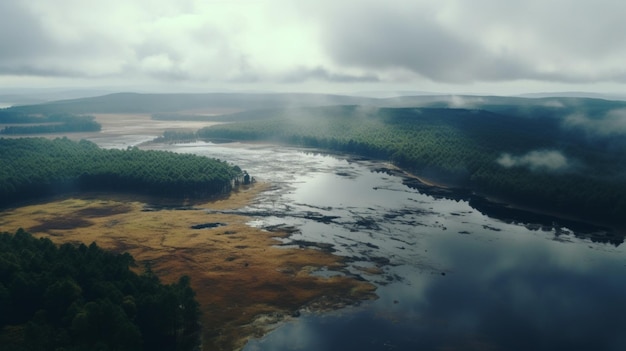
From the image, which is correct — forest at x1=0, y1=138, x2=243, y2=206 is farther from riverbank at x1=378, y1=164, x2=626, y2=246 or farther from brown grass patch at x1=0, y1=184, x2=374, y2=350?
riverbank at x1=378, y1=164, x2=626, y2=246

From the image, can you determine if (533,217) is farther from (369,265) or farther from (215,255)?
(215,255)

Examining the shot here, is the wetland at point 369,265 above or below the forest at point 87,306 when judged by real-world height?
below

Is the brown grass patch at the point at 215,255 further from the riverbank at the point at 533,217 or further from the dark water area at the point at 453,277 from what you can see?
the riverbank at the point at 533,217

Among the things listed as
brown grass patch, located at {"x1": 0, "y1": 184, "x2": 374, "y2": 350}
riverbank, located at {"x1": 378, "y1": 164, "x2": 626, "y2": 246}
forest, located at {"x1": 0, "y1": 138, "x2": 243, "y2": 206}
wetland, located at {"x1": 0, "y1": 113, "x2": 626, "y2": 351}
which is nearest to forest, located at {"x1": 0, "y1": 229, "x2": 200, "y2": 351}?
brown grass patch, located at {"x1": 0, "y1": 184, "x2": 374, "y2": 350}

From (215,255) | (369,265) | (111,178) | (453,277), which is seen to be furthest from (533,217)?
(111,178)

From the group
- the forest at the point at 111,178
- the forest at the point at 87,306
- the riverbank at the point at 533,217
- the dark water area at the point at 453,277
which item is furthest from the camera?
the forest at the point at 111,178

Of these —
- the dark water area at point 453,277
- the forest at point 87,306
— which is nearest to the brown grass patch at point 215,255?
the dark water area at point 453,277
